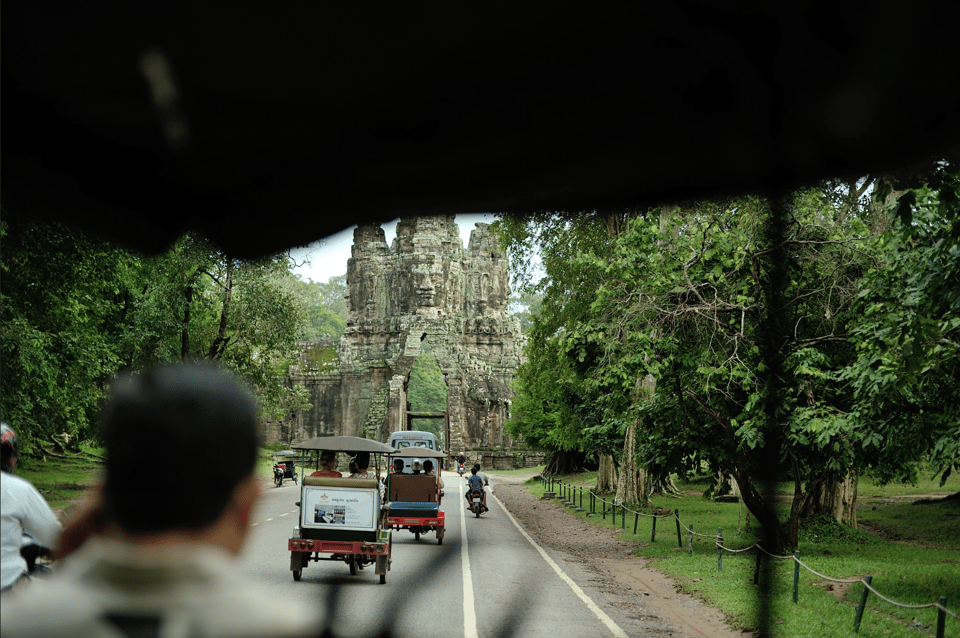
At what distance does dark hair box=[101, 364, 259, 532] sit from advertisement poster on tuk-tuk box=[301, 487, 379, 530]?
9209 mm

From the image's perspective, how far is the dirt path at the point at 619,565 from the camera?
372 inches

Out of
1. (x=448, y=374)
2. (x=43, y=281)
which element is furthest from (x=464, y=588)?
(x=448, y=374)

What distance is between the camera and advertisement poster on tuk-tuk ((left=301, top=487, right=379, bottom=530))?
9.98 metres

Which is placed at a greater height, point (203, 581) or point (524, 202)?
point (524, 202)

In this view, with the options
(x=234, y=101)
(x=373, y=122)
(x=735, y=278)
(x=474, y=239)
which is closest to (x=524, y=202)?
(x=373, y=122)

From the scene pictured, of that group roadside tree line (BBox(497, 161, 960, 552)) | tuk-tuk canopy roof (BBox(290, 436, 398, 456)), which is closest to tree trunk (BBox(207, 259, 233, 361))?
roadside tree line (BBox(497, 161, 960, 552))

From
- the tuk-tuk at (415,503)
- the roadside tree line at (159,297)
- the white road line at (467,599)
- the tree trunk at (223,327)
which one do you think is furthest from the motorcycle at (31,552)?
the tuk-tuk at (415,503)

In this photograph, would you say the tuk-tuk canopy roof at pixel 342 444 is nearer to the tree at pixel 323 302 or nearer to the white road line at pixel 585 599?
the white road line at pixel 585 599

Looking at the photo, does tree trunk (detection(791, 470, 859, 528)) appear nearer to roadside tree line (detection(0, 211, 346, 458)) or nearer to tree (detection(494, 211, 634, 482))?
tree (detection(494, 211, 634, 482))

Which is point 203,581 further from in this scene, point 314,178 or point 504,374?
point 504,374

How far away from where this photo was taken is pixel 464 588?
1070 cm

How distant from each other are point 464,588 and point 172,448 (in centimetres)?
1023

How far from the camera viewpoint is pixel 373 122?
5.85 ft

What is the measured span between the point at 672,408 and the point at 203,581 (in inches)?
557
